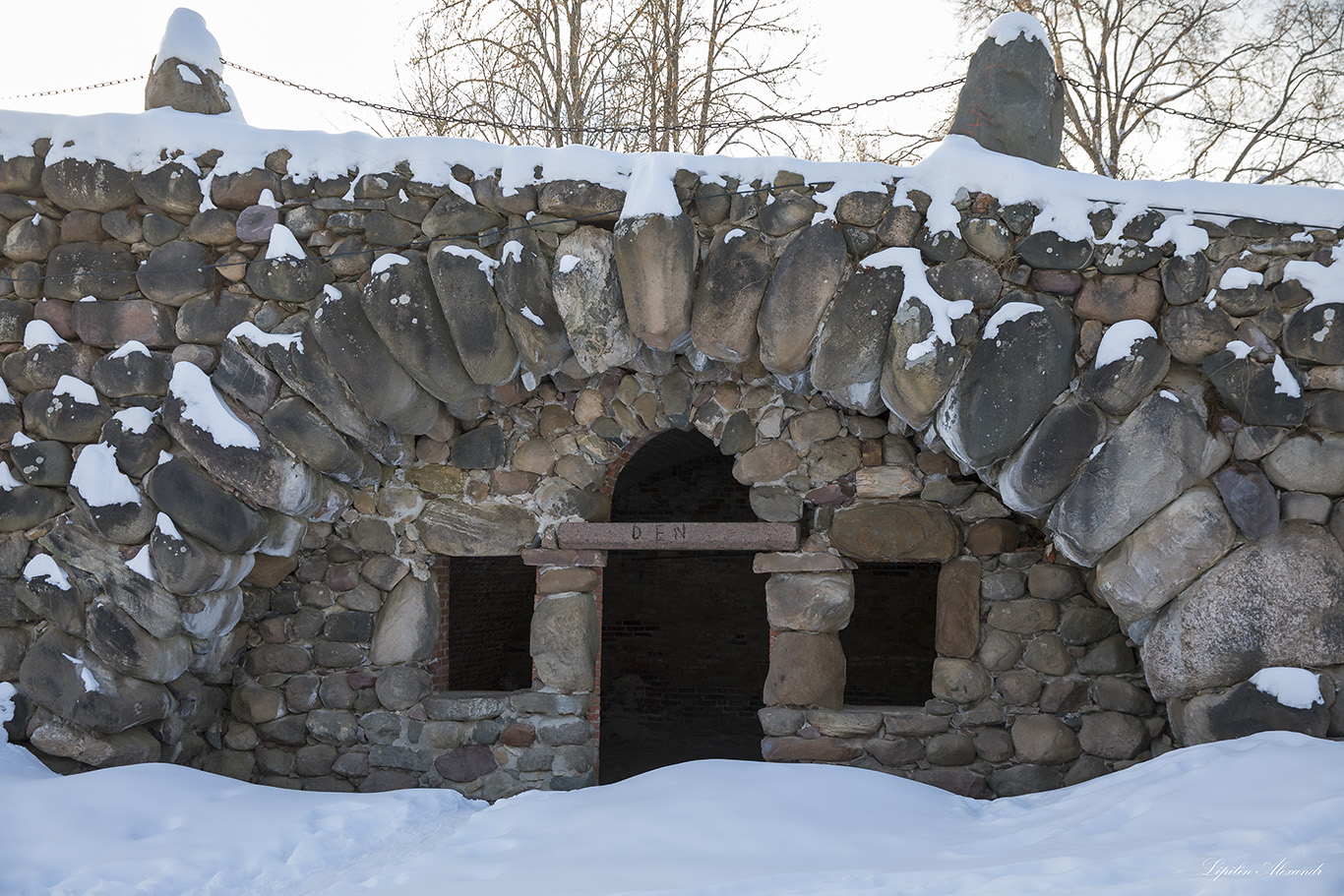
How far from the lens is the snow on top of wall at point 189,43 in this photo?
172 inches

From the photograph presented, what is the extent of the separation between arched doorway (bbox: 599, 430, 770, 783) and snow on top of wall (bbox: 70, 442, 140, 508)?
180 inches

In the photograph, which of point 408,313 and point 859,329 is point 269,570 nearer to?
point 408,313

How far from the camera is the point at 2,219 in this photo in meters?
4.26

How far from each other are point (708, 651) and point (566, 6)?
663 centimetres

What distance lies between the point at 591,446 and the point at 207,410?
172 centimetres

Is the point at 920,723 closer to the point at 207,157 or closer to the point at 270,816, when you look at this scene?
the point at 270,816

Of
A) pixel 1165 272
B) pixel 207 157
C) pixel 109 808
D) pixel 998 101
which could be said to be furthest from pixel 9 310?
pixel 1165 272

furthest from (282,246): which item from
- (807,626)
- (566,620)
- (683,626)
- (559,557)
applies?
(683,626)

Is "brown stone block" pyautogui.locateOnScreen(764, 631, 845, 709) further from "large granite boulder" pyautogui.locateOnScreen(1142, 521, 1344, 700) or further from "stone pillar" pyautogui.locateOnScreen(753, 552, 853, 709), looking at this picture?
"large granite boulder" pyautogui.locateOnScreen(1142, 521, 1344, 700)

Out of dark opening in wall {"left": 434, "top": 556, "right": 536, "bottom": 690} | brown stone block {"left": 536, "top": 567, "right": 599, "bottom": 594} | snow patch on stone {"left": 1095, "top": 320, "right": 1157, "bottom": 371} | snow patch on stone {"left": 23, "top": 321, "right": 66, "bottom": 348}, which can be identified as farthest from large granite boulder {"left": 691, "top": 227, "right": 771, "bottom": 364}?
dark opening in wall {"left": 434, "top": 556, "right": 536, "bottom": 690}

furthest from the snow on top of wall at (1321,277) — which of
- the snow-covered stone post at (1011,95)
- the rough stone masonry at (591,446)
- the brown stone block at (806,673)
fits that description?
the brown stone block at (806,673)

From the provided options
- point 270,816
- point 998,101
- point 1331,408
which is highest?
point 998,101

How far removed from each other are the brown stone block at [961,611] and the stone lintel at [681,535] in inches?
29.9

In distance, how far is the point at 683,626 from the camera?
843 centimetres
